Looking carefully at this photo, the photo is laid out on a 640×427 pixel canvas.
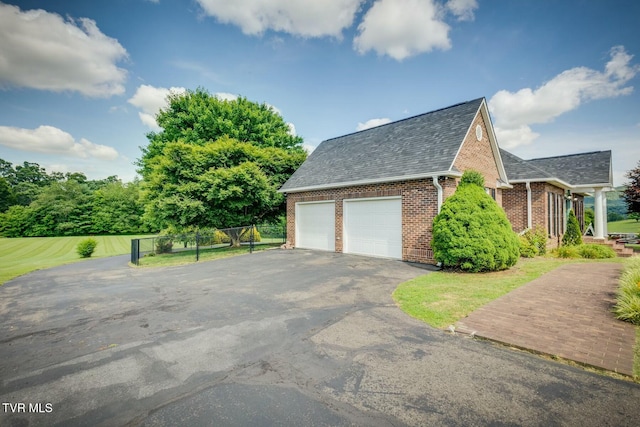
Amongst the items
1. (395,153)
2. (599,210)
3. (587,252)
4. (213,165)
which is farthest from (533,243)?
(213,165)

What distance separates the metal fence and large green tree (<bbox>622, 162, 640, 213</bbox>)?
70.3ft

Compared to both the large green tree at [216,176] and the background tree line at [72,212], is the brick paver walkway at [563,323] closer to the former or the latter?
the large green tree at [216,176]

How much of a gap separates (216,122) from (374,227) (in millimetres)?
16871

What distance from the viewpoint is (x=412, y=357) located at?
362cm

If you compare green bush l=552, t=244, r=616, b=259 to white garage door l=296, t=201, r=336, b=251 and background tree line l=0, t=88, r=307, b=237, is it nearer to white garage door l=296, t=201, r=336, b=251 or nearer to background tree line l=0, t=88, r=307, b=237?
white garage door l=296, t=201, r=336, b=251

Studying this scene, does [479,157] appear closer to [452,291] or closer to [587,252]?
A: [587,252]

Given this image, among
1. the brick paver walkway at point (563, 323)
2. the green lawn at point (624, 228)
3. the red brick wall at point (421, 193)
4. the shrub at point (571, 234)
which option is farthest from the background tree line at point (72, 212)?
the green lawn at point (624, 228)

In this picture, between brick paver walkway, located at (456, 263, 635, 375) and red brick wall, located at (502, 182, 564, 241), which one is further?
red brick wall, located at (502, 182, 564, 241)

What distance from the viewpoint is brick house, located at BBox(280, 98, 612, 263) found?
10.7 m

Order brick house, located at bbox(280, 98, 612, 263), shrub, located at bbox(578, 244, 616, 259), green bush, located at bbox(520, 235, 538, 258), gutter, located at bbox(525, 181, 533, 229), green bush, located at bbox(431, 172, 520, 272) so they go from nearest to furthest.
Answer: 1. green bush, located at bbox(431, 172, 520, 272)
2. brick house, located at bbox(280, 98, 612, 263)
3. shrub, located at bbox(578, 244, 616, 259)
4. green bush, located at bbox(520, 235, 538, 258)
5. gutter, located at bbox(525, 181, 533, 229)

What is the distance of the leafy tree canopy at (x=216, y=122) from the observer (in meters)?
22.2

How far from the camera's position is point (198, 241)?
46.1ft

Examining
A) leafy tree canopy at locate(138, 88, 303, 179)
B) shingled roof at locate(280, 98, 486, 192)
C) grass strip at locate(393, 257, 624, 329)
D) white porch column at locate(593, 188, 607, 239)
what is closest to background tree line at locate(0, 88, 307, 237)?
leafy tree canopy at locate(138, 88, 303, 179)

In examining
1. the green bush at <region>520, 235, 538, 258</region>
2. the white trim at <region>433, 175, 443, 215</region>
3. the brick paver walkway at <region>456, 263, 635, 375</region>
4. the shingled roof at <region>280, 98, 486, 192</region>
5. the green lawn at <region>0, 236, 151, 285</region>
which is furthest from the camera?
the green lawn at <region>0, 236, 151, 285</region>
